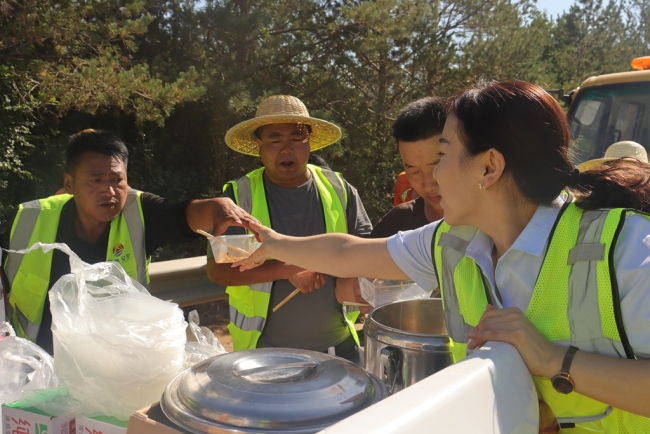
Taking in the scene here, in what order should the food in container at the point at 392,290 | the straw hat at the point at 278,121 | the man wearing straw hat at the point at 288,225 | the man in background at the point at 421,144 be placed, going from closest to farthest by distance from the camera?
the food in container at the point at 392,290, the man in background at the point at 421,144, the man wearing straw hat at the point at 288,225, the straw hat at the point at 278,121

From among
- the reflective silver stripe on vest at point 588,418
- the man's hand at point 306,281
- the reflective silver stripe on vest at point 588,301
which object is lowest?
the man's hand at point 306,281

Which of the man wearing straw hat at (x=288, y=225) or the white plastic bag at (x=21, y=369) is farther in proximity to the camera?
the man wearing straw hat at (x=288, y=225)

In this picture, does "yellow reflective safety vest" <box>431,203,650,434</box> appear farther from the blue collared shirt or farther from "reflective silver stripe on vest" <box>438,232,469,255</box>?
"reflective silver stripe on vest" <box>438,232,469,255</box>

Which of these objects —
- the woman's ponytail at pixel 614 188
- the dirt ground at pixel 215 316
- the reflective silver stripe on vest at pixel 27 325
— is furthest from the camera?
the dirt ground at pixel 215 316

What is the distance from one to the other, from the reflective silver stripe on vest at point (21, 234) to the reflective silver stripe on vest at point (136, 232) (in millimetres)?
391

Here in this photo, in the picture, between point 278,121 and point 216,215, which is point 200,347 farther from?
point 278,121

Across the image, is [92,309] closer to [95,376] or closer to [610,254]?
[95,376]

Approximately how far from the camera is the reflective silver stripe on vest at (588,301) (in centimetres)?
133

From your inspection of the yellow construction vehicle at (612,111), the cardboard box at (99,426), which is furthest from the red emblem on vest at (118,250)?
the yellow construction vehicle at (612,111)

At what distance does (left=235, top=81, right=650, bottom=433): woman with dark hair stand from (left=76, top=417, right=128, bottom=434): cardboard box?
35.6 inches

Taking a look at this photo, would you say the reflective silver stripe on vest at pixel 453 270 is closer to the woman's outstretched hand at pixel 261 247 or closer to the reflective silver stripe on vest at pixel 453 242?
the reflective silver stripe on vest at pixel 453 242

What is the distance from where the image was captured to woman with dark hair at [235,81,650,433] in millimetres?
1303

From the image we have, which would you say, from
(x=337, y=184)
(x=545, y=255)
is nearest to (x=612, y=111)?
(x=337, y=184)

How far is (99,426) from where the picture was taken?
1538mm
